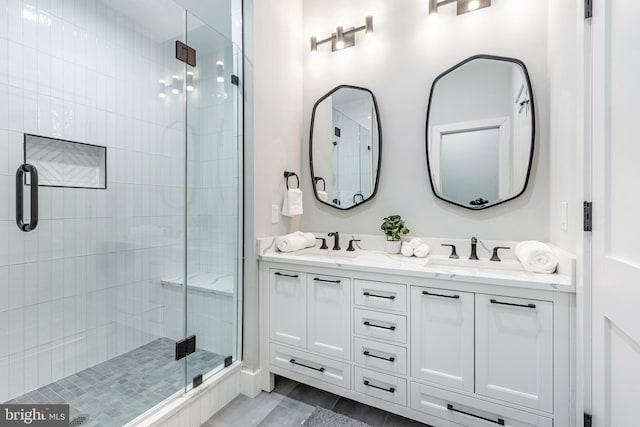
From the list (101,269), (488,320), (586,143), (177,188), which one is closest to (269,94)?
(177,188)

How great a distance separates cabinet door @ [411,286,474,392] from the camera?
1.34m

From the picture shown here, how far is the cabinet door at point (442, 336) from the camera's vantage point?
52.6 inches

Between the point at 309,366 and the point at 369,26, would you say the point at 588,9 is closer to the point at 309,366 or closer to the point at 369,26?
the point at 369,26

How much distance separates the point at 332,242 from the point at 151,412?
151 centimetres

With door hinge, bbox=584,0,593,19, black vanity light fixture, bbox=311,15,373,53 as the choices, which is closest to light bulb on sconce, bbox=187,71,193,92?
black vanity light fixture, bbox=311,15,373,53

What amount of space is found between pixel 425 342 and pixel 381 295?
0.31m

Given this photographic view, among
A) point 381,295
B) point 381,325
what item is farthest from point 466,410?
point 381,295

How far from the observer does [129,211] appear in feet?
6.21

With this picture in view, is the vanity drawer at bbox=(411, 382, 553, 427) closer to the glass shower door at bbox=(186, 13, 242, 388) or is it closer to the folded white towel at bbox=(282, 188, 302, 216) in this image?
the glass shower door at bbox=(186, 13, 242, 388)

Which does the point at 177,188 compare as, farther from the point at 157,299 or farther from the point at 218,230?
the point at 157,299

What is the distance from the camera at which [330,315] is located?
1660 mm

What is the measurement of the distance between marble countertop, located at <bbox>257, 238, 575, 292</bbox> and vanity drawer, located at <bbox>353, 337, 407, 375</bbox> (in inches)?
16.1

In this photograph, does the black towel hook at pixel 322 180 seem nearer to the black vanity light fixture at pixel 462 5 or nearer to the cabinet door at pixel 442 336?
the cabinet door at pixel 442 336

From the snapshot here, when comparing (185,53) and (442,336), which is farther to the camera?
(185,53)
